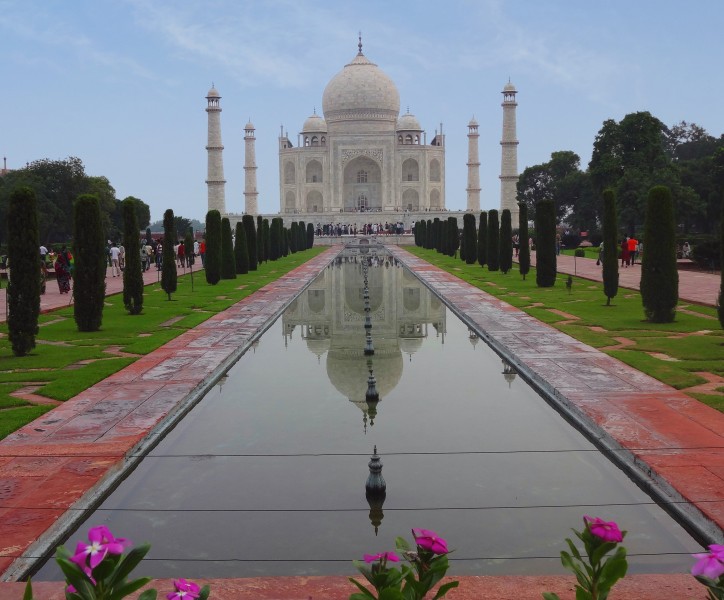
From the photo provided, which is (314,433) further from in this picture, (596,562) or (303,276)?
(303,276)

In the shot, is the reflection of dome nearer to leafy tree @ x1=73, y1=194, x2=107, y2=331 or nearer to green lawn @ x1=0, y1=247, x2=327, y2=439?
green lawn @ x1=0, y1=247, x2=327, y2=439

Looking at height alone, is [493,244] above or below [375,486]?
above

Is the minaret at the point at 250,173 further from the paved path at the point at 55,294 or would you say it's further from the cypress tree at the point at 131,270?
the cypress tree at the point at 131,270

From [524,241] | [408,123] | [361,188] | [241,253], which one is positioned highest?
[408,123]

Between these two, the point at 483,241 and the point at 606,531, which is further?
the point at 483,241

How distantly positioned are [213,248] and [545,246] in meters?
6.46

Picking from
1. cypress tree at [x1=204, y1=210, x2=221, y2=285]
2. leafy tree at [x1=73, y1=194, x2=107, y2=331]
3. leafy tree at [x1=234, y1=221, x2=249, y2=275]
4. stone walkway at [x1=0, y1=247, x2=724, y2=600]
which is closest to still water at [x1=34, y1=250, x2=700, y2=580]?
stone walkway at [x1=0, y1=247, x2=724, y2=600]

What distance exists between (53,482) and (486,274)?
50.2 feet

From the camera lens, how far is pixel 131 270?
11109 mm

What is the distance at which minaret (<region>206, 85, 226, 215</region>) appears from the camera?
1640 inches

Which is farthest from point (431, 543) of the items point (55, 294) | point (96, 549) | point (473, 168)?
point (473, 168)

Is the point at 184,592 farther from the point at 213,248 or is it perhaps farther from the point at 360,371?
the point at 213,248

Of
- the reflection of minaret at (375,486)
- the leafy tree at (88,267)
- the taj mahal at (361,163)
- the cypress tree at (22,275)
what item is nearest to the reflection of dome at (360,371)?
the reflection of minaret at (375,486)

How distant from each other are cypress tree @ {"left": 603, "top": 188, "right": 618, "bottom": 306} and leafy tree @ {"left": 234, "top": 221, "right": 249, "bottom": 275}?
9843 mm
